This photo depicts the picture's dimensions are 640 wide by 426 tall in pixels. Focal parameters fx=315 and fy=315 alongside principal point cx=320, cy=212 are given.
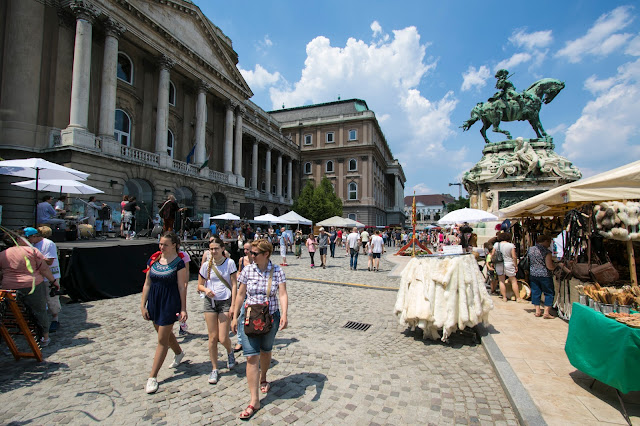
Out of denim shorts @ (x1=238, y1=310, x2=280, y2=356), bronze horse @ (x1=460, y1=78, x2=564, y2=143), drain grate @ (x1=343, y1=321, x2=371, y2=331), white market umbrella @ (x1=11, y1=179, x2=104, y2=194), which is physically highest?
bronze horse @ (x1=460, y1=78, x2=564, y2=143)

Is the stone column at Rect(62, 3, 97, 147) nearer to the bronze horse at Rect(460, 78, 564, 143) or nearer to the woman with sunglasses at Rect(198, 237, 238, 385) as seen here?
the woman with sunglasses at Rect(198, 237, 238, 385)

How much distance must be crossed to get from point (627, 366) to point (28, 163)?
1175cm

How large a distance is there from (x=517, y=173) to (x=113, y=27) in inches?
965

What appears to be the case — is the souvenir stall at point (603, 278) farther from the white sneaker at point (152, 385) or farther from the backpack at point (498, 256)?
the white sneaker at point (152, 385)

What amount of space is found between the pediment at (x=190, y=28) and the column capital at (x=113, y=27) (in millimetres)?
2221

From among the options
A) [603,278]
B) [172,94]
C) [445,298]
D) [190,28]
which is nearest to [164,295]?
[445,298]

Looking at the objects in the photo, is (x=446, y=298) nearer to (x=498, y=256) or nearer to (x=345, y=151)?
(x=498, y=256)

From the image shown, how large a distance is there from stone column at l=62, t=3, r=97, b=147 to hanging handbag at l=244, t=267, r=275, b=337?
19.3 meters

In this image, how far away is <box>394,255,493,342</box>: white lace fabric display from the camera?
498 cm

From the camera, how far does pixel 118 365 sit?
14.0 ft

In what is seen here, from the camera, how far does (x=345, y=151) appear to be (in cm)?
5388

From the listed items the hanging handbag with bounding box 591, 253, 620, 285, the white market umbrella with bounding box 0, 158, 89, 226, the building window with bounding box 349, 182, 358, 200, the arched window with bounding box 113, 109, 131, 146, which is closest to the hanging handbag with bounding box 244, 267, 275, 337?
the hanging handbag with bounding box 591, 253, 620, 285

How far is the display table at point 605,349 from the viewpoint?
285cm

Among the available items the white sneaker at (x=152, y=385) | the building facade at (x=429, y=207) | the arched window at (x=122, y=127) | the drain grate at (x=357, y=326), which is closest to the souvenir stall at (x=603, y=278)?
the drain grate at (x=357, y=326)
